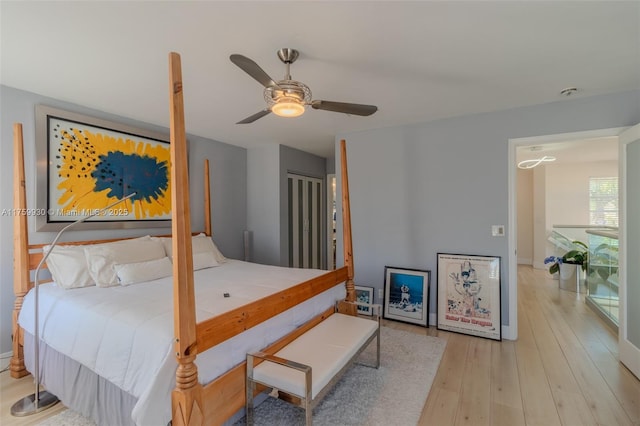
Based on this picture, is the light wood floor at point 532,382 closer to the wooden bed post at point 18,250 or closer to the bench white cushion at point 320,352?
the wooden bed post at point 18,250

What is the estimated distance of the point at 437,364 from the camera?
255 cm

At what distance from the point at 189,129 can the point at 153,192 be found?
939 millimetres

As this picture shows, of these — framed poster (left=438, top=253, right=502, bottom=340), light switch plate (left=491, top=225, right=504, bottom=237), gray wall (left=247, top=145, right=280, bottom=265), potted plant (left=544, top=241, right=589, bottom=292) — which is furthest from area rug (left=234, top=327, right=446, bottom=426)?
potted plant (left=544, top=241, right=589, bottom=292)

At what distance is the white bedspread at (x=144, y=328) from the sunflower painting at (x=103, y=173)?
873 millimetres

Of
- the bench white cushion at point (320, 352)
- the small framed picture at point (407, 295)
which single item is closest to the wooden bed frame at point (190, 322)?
the bench white cushion at point (320, 352)

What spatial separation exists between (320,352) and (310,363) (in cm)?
15

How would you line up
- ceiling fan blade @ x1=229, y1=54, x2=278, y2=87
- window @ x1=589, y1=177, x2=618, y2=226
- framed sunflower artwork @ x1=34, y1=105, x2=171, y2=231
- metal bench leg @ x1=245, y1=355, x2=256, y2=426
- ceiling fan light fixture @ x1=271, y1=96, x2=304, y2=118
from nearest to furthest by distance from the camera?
ceiling fan blade @ x1=229, y1=54, x2=278, y2=87 → metal bench leg @ x1=245, y1=355, x2=256, y2=426 → ceiling fan light fixture @ x1=271, y1=96, x2=304, y2=118 → framed sunflower artwork @ x1=34, y1=105, x2=171, y2=231 → window @ x1=589, y1=177, x2=618, y2=226

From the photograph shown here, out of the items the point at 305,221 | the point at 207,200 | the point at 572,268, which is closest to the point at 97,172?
the point at 207,200

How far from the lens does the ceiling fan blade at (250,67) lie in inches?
60.0

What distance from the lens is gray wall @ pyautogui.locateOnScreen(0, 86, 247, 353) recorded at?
248 centimetres

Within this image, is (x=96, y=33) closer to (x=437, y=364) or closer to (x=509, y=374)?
(x=437, y=364)

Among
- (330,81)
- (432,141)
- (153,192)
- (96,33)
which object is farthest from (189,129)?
(432,141)

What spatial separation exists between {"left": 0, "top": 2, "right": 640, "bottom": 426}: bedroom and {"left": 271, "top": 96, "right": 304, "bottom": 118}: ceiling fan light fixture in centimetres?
37

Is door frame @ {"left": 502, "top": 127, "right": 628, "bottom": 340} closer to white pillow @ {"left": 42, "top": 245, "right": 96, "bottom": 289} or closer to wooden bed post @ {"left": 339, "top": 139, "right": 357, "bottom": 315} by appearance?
wooden bed post @ {"left": 339, "top": 139, "right": 357, "bottom": 315}
